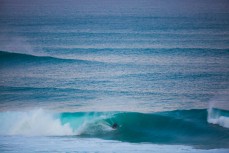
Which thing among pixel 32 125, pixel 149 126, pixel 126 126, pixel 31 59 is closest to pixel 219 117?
pixel 149 126

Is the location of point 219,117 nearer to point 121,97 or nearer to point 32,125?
point 121,97

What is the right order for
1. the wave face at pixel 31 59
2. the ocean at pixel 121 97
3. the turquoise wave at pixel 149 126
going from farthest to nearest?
the wave face at pixel 31 59
the turquoise wave at pixel 149 126
the ocean at pixel 121 97

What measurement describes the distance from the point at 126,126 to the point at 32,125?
1.25 m

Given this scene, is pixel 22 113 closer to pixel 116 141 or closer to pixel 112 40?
pixel 116 141

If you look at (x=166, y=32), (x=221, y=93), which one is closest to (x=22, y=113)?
(x=221, y=93)

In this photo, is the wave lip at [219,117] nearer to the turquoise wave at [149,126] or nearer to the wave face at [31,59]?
the turquoise wave at [149,126]

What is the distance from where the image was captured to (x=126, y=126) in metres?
5.01

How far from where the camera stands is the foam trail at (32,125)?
15.3 ft

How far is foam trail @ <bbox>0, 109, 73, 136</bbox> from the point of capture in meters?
4.67

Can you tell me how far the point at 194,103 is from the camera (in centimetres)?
498

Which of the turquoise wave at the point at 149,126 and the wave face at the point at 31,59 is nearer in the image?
the turquoise wave at the point at 149,126

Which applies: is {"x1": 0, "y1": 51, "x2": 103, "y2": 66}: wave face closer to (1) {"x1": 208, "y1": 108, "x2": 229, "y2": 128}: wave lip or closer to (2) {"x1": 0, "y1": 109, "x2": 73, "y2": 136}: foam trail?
(2) {"x1": 0, "y1": 109, "x2": 73, "y2": 136}: foam trail

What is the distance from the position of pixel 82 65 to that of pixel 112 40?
1.12m

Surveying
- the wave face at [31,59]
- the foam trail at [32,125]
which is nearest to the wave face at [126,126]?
the foam trail at [32,125]
